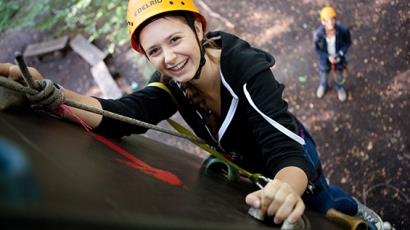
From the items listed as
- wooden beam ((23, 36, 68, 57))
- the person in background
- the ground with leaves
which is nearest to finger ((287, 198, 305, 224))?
the ground with leaves

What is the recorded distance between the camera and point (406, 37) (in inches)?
204

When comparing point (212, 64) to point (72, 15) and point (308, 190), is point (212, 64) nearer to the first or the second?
point (308, 190)

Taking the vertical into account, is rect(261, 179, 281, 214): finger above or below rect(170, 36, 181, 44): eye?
below

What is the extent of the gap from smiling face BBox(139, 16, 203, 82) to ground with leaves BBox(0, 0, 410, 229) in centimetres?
272

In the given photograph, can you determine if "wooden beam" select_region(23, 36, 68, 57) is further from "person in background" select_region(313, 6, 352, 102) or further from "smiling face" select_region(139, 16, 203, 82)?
"smiling face" select_region(139, 16, 203, 82)

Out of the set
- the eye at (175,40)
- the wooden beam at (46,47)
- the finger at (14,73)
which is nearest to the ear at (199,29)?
the eye at (175,40)

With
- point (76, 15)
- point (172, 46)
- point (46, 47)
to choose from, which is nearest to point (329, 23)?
point (172, 46)

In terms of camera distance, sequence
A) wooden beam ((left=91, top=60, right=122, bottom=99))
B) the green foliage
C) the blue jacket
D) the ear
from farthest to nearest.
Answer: wooden beam ((left=91, top=60, right=122, bottom=99)), the green foliage, the blue jacket, the ear

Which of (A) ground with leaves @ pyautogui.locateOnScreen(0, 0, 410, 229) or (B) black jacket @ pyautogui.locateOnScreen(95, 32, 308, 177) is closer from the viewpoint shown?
(B) black jacket @ pyautogui.locateOnScreen(95, 32, 308, 177)

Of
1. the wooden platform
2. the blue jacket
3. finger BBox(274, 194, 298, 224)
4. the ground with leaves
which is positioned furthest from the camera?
A: the blue jacket

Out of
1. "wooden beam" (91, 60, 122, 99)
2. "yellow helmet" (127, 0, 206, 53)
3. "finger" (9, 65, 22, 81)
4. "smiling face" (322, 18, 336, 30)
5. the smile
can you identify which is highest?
"smiling face" (322, 18, 336, 30)

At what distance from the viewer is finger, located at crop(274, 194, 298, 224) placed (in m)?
1.25

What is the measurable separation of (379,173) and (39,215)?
412 centimetres

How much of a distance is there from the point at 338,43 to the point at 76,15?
4.49 m
